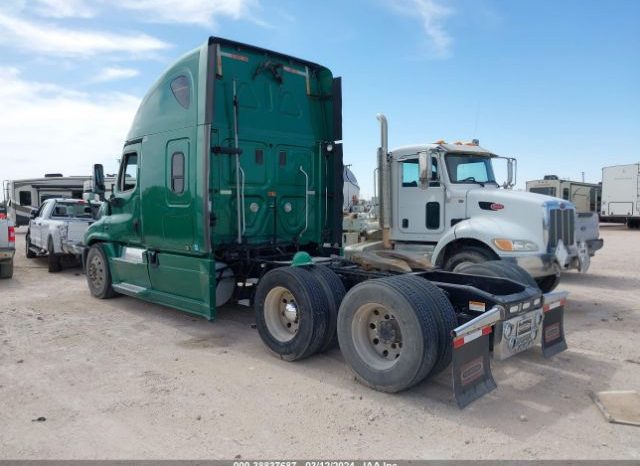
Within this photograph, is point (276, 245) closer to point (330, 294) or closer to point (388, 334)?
point (330, 294)

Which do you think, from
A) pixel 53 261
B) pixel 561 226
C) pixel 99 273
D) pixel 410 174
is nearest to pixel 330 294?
pixel 410 174

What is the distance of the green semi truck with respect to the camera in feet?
14.4

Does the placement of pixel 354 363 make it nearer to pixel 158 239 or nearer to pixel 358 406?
pixel 358 406

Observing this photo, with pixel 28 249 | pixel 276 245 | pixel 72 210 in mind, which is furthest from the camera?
pixel 28 249

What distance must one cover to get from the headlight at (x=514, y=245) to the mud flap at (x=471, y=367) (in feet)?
12.3

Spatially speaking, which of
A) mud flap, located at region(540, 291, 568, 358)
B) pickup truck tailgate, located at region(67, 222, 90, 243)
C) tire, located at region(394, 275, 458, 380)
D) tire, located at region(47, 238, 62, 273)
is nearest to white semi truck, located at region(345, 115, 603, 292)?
mud flap, located at region(540, 291, 568, 358)

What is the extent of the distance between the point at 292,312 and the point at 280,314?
321mm

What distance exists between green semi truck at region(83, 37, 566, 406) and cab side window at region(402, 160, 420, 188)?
1.77 metres

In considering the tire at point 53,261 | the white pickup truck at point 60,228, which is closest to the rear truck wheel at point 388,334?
the white pickup truck at point 60,228

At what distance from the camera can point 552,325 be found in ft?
17.1

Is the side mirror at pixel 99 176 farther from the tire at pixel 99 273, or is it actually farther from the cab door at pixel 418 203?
the cab door at pixel 418 203

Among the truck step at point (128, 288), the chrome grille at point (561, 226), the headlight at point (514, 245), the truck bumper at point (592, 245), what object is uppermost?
the chrome grille at point (561, 226)

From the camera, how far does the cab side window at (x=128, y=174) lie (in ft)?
25.4

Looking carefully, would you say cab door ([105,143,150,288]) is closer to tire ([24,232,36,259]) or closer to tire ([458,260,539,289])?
tire ([458,260,539,289])
